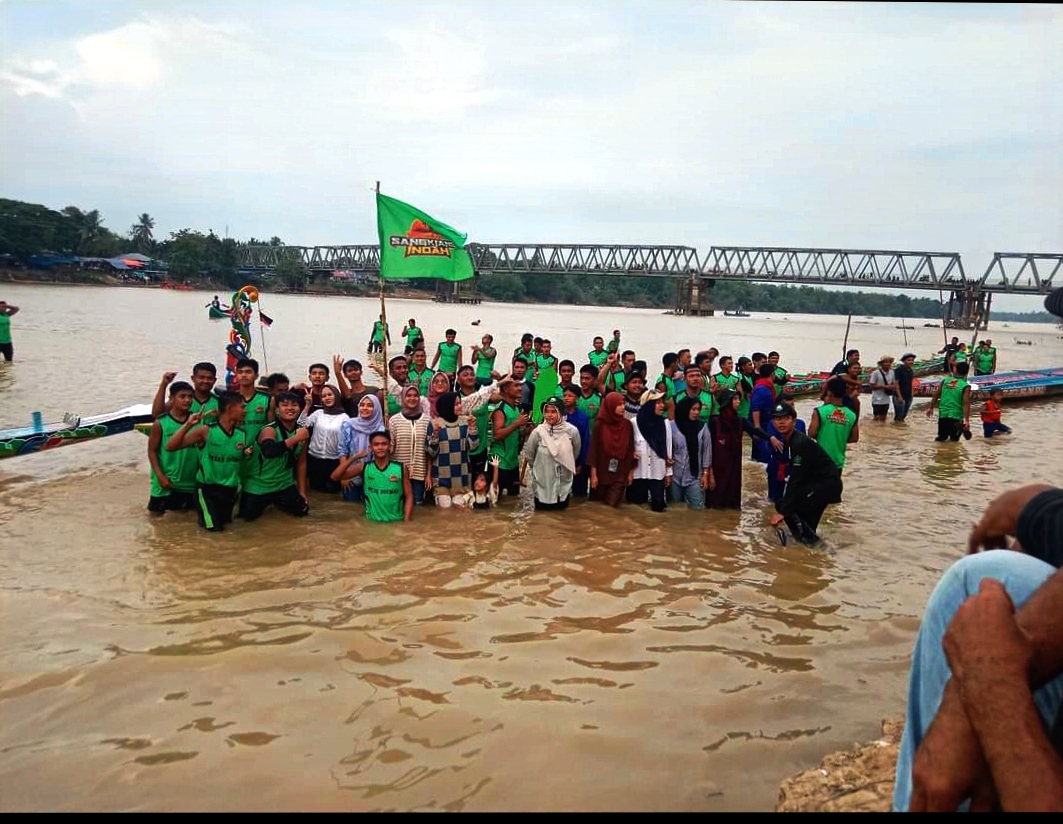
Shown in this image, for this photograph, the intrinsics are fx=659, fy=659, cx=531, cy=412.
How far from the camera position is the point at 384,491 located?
20.6 ft

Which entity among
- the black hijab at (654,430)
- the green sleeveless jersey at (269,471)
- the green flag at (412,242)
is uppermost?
the green flag at (412,242)

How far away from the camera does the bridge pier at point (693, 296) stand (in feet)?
275

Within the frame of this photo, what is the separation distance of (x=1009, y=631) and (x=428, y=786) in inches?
95.6

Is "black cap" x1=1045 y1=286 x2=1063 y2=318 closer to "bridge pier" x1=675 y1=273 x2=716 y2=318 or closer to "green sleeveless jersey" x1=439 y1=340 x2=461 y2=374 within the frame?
"green sleeveless jersey" x1=439 y1=340 x2=461 y2=374

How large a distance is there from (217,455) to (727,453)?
5174 mm

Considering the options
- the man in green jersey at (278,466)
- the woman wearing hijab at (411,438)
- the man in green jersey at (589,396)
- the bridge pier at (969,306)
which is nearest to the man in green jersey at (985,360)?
the man in green jersey at (589,396)

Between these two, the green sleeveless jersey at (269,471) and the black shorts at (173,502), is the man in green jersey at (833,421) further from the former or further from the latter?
the black shorts at (173,502)

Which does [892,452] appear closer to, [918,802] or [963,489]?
[963,489]

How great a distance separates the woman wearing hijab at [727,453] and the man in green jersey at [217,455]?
486 cm

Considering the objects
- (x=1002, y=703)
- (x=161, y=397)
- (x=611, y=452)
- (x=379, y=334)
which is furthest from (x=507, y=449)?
(x=379, y=334)

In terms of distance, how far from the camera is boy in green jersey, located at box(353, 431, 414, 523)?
20.6 feet

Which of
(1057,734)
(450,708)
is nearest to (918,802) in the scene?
(1057,734)

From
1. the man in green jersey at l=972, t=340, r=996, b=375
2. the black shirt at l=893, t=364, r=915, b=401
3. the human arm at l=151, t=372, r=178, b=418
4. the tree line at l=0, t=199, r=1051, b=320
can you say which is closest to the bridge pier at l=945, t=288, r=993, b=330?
the tree line at l=0, t=199, r=1051, b=320

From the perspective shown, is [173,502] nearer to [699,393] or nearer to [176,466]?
[176,466]
